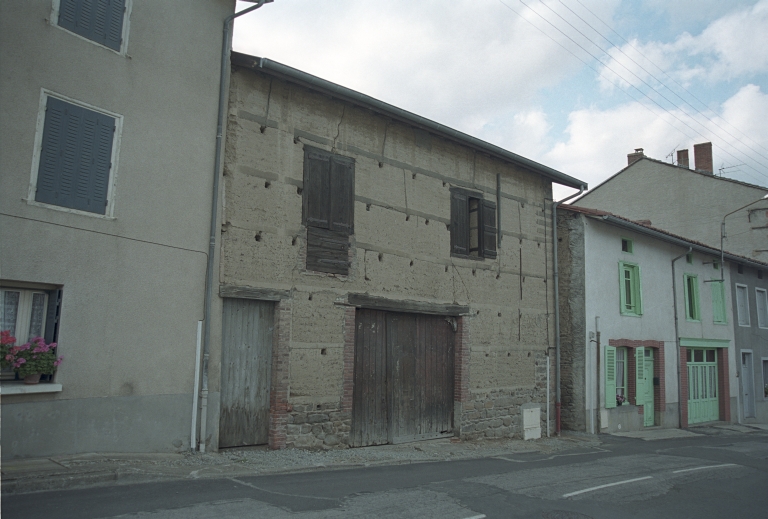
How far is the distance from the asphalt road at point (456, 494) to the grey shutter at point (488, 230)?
4.77m

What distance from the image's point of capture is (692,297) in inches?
810

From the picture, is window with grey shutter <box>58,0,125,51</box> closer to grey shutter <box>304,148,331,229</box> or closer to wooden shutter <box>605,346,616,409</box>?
grey shutter <box>304,148,331,229</box>

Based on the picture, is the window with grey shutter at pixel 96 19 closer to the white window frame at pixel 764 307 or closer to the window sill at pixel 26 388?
the window sill at pixel 26 388

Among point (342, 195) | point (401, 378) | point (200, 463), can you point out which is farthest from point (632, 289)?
point (200, 463)

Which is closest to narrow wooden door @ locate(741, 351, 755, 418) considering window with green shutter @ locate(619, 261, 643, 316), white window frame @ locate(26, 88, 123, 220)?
window with green shutter @ locate(619, 261, 643, 316)

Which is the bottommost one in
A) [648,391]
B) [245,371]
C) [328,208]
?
[648,391]

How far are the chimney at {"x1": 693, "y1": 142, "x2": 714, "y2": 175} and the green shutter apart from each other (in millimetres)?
14101

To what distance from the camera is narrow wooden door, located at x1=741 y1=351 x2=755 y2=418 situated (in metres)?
22.7

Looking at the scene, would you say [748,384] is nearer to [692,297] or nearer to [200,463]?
[692,297]

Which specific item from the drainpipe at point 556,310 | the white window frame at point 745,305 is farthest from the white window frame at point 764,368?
the drainpipe at point 556,310

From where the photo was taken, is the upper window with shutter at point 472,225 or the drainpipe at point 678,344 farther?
the drainpipe at point 678,344

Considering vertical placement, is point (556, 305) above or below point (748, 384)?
above

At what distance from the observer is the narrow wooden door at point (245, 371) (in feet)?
30.7

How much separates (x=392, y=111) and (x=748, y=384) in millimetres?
19472
